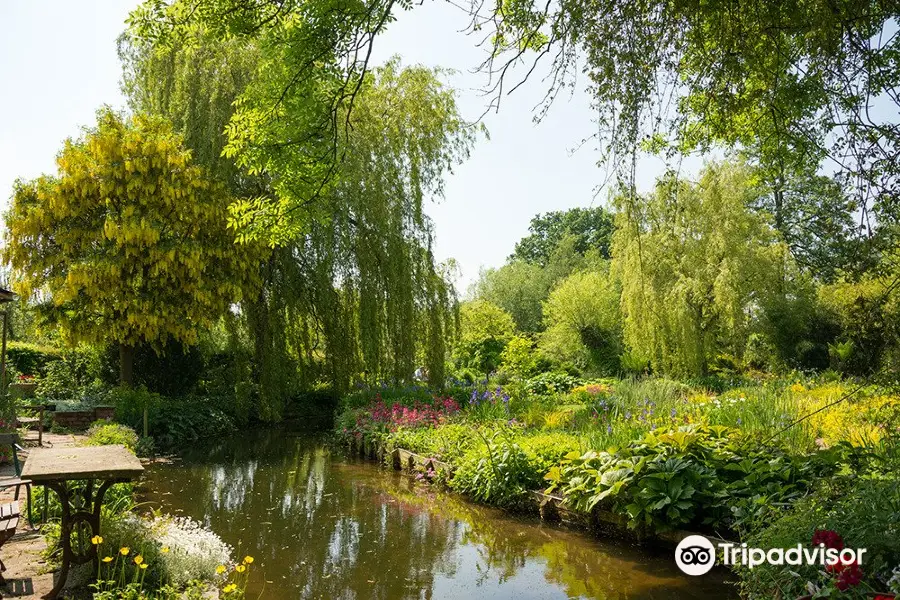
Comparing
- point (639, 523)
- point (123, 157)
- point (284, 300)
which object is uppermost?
point (123, 157)

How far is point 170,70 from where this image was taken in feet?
46.3

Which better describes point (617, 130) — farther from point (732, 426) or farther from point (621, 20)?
point (732, 426)

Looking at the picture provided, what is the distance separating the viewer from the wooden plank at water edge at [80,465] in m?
3.95

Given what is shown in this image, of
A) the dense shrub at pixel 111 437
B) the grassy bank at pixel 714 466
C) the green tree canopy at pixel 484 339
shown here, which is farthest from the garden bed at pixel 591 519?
the green tree canopy at pixel 484 339

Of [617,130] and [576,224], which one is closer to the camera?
[617,130]

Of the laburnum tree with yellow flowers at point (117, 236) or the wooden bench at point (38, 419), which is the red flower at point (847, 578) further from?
the laburnum tree with yellow flowers at point (117, 236)

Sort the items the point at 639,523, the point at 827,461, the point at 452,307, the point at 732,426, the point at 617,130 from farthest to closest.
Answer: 1. the point at 452,307
2. the point at 732,426
3. the point at 639,523
4. the point at 827,461
5. the point at 617,130

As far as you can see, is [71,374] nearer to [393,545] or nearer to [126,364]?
[126,364]

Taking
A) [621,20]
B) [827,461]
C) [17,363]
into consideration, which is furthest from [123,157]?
[827,461]

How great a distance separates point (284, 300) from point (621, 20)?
1129cm

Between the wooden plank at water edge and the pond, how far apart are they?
1421mm

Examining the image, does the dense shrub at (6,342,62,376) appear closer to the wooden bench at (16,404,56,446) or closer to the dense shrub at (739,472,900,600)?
the wooden bench at (16,404,56,446)

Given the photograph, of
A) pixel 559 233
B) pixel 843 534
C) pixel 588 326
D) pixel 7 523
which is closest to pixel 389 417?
pixel 7 523

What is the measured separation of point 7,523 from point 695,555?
15.9 feet
